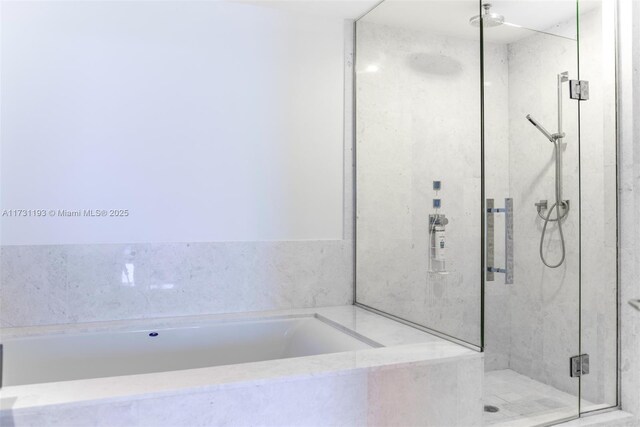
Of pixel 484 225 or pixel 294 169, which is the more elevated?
pixel 294 169

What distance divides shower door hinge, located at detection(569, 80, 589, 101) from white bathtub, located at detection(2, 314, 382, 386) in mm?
1633

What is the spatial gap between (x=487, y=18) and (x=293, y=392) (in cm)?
202

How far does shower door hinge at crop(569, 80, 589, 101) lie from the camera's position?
2.43 meters

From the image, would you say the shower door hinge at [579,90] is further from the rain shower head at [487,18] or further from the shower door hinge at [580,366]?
the shower door hinge at [580,366]

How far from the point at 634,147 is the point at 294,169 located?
179 cm

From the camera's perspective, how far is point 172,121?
257cm

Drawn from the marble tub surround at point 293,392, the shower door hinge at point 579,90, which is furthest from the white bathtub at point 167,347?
the shower door hinge at point 579,90

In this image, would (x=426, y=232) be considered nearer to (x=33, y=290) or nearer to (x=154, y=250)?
(x=154, y=250)

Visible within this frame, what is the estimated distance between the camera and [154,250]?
253 cm

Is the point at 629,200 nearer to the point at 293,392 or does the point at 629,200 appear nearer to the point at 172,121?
the point at 293,392

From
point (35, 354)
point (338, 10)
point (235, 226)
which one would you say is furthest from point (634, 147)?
point (35, 354)

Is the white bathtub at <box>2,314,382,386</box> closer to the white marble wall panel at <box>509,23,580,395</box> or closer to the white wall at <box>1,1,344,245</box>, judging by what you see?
the white wall at <box>1,1,344,245</box>

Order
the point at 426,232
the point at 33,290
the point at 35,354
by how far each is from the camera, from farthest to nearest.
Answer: the point at 426,232
the point at 33,290
the point at 35,354

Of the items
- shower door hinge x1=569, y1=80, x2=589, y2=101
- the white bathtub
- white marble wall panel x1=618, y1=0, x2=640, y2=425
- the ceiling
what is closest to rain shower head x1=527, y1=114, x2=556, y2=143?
shower door hinge x1=569, y1=80, x2=589, y2=101
